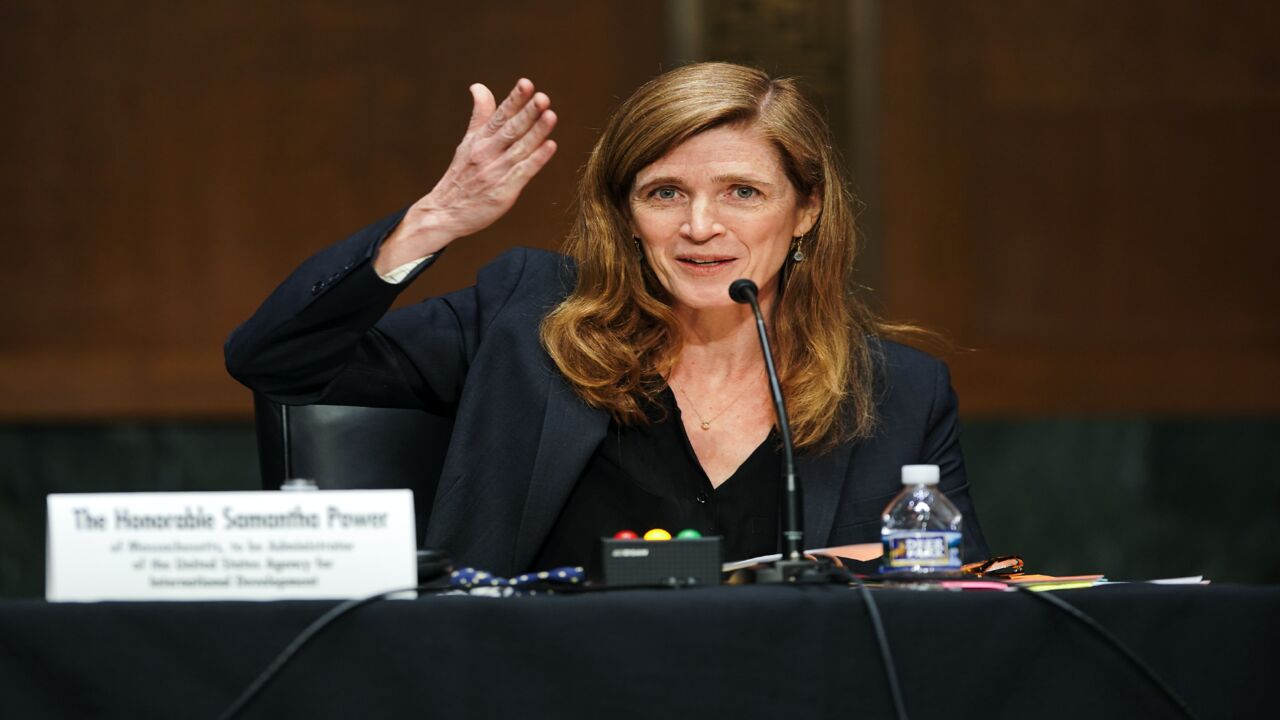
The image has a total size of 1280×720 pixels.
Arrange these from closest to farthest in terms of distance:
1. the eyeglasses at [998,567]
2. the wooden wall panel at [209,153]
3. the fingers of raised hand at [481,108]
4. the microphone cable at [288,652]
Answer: the microphone cable at [288,652] → the eyeglasses at [998,567] → the fingers of raised hand at [481,108] → the wooden wall panel at [209,153]

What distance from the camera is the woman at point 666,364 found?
2002 millimetres

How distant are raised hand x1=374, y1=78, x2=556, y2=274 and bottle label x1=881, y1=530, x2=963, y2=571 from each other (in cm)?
64

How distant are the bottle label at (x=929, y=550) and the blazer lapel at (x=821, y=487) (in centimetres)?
44

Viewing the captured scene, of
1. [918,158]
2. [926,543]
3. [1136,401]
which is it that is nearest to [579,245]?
[926,543]

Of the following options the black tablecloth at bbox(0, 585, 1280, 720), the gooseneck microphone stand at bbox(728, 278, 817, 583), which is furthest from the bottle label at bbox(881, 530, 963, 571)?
the black tablecloth at bbox(0, 585, 1280, 720)

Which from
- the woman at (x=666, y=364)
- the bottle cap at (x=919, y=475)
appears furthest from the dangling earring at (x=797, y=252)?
the bottle cap at (x=919, y=475)

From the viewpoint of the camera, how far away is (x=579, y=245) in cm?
226

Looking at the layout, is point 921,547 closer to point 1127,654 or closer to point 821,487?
point 1127,654

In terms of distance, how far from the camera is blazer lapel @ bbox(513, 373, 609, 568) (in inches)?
77.7

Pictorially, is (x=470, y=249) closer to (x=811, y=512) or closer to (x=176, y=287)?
(x=176, y=287)

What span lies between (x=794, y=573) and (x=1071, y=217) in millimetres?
3007

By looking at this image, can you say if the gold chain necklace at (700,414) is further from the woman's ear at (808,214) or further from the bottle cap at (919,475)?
the bottle cap at (919,475)

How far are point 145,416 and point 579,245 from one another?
2171 mm

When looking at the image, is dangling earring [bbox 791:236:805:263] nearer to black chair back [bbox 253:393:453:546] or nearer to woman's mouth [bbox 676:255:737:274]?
woman's mouth [bbox 676:255:737:274]
